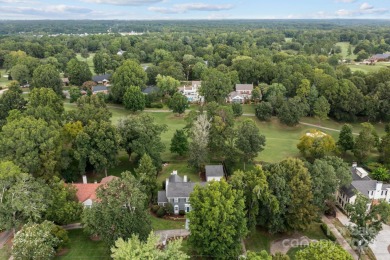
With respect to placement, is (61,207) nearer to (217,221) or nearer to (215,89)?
(217,221)

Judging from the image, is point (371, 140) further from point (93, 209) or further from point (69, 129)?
point (69, 129)

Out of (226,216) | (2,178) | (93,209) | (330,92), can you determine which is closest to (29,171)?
(2,178)

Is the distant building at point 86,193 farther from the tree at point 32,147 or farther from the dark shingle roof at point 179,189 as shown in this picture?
the dark shingle roof at point 179,189

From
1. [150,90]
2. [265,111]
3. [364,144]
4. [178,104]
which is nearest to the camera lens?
[364,144]

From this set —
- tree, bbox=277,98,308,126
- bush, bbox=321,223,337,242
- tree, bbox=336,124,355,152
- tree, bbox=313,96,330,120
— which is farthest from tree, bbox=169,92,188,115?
bush, bbox=321,223,337,242

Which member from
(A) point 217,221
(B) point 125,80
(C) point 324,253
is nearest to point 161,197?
(A) point 217,221

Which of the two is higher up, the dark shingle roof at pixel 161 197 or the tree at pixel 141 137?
the tree at pixel 141 137

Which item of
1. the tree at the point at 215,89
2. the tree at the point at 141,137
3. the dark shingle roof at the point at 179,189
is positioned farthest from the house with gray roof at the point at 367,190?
the tree at the point at 215,89
